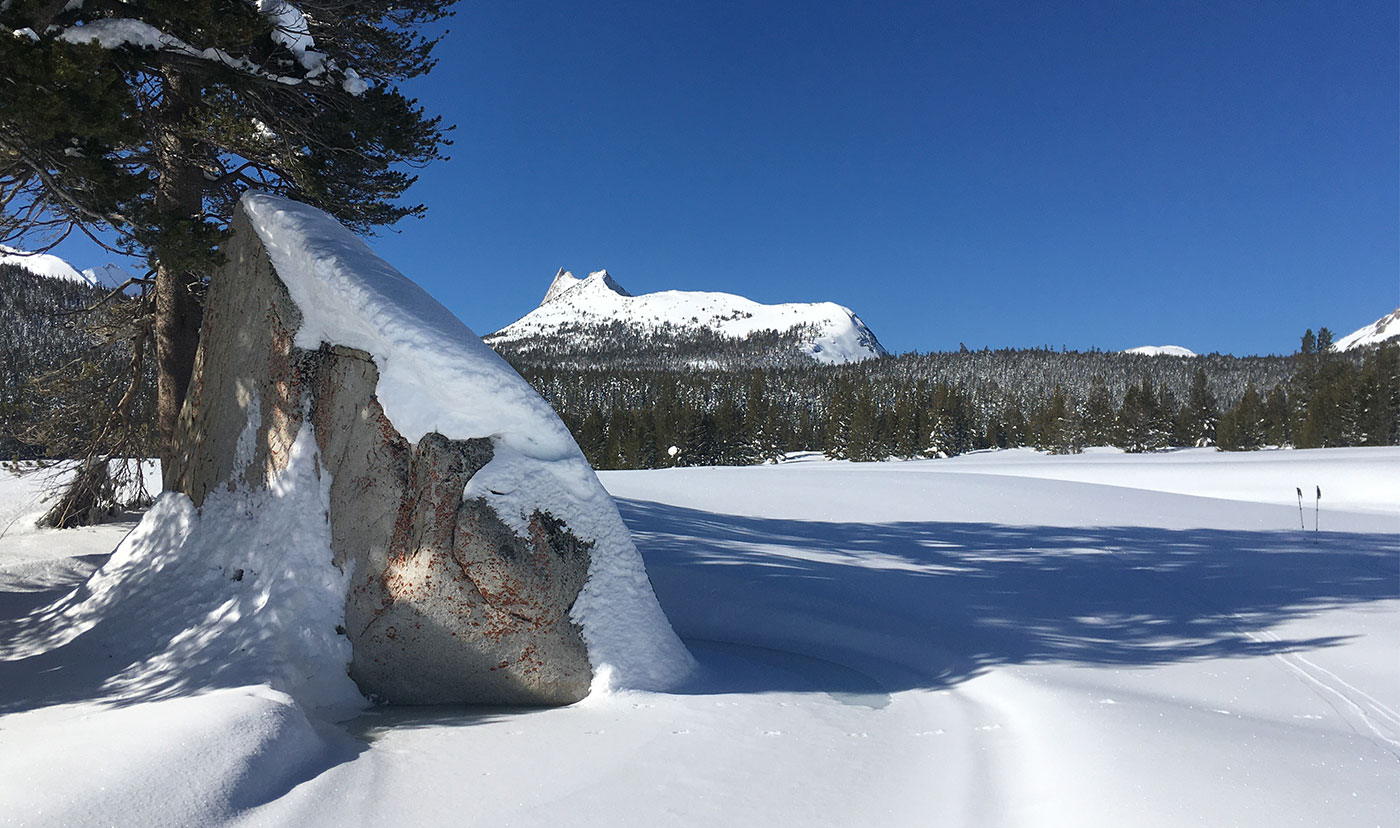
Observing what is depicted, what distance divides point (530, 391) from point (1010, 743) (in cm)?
427

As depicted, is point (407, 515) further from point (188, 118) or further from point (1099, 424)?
point (1099, 424)

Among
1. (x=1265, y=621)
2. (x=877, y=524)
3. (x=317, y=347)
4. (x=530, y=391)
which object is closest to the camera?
(x=530, y=391)

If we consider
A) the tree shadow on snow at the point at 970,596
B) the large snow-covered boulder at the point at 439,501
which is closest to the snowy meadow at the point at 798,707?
Answer: the tree shadow on snow at the point at 970,596

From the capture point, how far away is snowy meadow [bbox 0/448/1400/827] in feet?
11.6

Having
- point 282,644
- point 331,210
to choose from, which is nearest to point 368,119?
point 331,210

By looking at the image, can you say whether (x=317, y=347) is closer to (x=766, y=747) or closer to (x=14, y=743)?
(x=14, y=743)

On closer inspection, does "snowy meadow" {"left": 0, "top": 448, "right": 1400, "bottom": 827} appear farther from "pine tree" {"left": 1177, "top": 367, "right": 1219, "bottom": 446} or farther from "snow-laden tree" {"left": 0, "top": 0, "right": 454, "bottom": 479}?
"pine tree" {"left": 1177, "top": 367, "right": 1219, "bottom": 446}

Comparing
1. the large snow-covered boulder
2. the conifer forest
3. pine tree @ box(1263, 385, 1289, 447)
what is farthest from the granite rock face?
pine tree @ box(1263, 385, 1289, 447)

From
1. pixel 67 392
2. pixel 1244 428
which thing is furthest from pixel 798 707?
pixel 1244 428

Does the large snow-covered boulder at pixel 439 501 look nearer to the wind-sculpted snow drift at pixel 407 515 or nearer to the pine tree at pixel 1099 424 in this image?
→ the wind-sculpted snow drift at pixel 407 515

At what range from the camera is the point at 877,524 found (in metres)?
14.0

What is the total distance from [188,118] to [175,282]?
2120mm

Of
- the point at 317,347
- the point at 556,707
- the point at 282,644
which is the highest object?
the point at 317,347

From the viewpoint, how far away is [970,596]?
8.46 m
